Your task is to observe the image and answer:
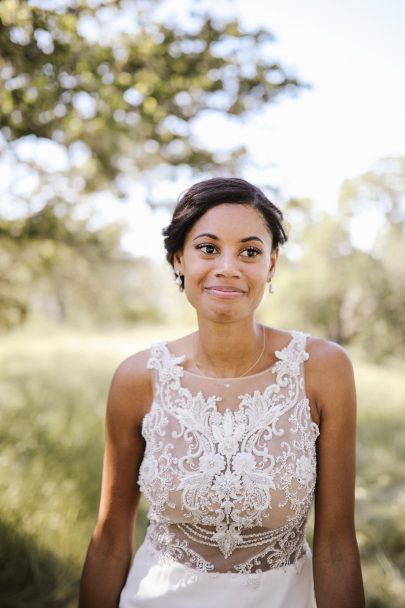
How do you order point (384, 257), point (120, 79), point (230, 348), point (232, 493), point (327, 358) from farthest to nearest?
1. point (384, 257)
2. point (120, 79)
3. point (230, 348)
4. point (327, 358)
5. point (232, 493)

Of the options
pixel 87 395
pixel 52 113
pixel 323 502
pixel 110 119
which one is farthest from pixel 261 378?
pixel 87 395

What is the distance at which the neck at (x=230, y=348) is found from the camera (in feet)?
6.79

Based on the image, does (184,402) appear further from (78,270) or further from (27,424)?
(78,270)

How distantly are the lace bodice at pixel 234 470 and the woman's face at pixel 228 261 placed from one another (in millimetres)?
280

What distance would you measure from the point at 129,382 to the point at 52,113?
3.25 m

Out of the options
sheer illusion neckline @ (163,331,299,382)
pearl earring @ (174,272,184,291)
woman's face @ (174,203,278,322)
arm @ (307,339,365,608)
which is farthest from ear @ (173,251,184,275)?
arm @ (307,339,365,608)

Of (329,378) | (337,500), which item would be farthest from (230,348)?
(337,500)

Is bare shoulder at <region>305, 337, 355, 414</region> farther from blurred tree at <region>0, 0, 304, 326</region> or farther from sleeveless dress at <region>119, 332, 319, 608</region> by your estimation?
blurred tree at <region>0, 0, 304, 326</region>

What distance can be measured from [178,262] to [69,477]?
2955mm

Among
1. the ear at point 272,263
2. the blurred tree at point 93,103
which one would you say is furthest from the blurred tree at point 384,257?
the ear at point 272,263

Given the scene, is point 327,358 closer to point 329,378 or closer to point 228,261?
point 329,378

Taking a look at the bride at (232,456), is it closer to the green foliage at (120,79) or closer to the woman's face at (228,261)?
the woman's face at (228,261)

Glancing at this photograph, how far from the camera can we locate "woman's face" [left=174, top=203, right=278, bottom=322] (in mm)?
1896

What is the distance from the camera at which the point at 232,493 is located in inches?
72.9
